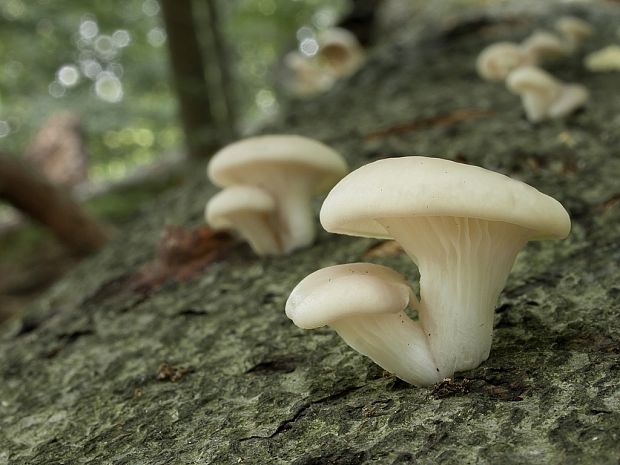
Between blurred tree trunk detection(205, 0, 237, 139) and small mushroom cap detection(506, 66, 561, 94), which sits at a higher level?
blurred tree trunk detection(205, 0, 237, 139)

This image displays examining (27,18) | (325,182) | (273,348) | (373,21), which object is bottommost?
(273,348)

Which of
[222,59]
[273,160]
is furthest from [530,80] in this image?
[222,59]

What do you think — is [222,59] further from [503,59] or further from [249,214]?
[249,214]

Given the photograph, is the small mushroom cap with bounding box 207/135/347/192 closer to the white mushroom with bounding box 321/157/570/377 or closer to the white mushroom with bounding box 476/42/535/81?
the white mushroom with bounding box 321/157/570/377

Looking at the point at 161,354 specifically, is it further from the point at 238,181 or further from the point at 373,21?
the point at 373,21

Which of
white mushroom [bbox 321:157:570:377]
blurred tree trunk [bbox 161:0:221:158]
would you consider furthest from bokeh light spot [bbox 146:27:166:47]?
white mushroom [bbox 321:157:570:377]

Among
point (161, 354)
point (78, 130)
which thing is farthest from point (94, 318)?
point (78, 130)
